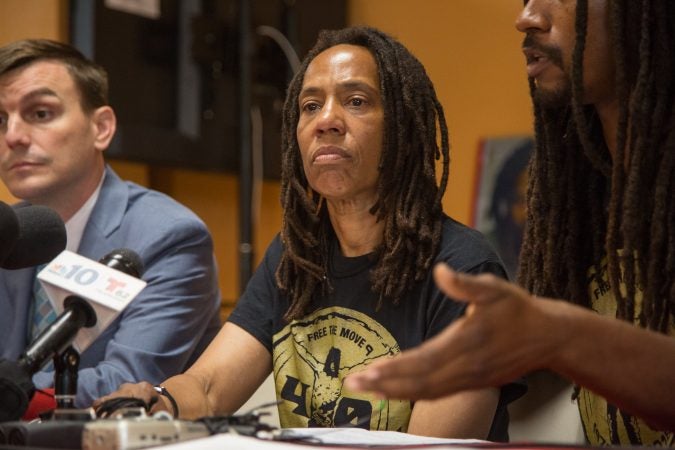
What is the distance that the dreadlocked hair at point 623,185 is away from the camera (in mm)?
1489

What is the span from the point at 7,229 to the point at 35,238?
0.10m

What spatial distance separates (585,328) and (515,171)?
311cm

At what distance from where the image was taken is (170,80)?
150 inches

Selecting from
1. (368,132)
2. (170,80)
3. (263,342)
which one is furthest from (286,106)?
(170,80)

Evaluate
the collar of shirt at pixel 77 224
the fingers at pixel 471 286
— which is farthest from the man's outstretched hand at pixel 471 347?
the collar of shirt at pixel 77 224

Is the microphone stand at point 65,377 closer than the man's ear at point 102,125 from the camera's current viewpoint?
Yes

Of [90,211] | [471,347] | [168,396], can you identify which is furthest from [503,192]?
[471,347]

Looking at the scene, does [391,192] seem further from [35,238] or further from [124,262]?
[35,238]

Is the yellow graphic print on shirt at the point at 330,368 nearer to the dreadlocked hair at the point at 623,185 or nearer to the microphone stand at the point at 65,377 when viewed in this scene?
the dreadlocked hair at the point at 623,185

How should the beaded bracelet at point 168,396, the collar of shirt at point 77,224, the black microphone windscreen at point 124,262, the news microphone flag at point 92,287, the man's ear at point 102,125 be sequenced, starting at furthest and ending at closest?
1. the man's ear at point 102,125
2. the collar of shirt at point 77,224
3. the beaded bracelet at point 168,396
4. the black microphone windscreen at point 124,262
5. the news microphone flag at point 92,287

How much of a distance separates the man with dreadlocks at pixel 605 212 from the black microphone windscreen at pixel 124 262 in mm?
653

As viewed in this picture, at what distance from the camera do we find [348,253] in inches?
72.3

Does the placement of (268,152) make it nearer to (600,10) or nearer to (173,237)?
(173,237)

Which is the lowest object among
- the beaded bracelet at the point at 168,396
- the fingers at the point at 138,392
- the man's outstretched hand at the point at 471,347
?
the beaded bracelet at the point at 168,396
